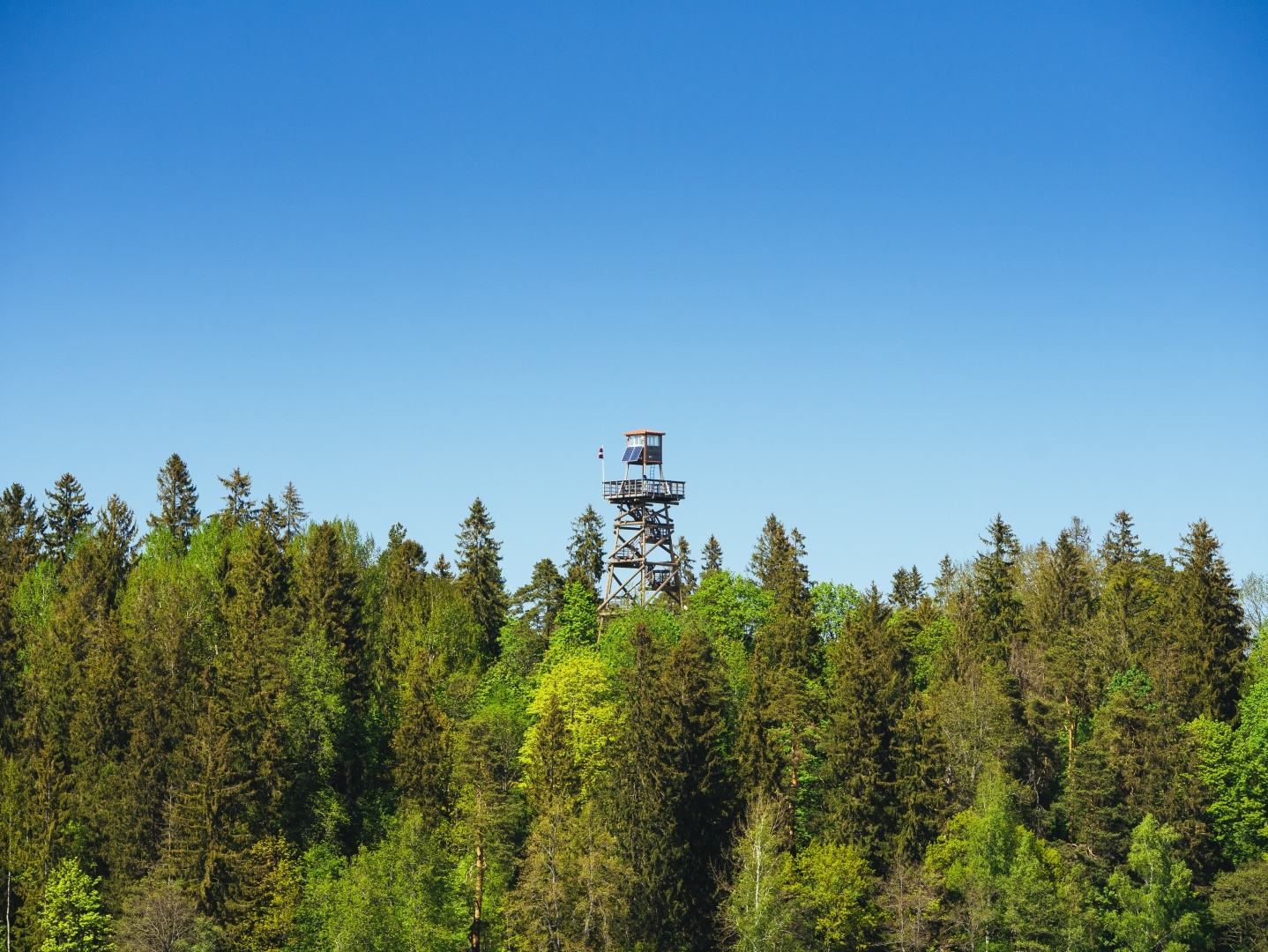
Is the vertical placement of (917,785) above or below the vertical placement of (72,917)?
above

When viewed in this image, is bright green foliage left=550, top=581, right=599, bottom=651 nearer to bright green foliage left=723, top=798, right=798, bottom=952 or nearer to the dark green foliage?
the dark green foliage

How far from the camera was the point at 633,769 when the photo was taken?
66125mm

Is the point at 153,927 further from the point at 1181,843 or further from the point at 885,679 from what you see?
the point at 1181,843

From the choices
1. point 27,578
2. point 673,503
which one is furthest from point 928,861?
point 27,578

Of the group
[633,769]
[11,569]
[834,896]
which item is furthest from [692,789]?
[11,569]

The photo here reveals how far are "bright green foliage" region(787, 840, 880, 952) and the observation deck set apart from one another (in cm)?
2928

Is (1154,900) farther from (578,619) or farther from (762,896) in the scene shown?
(578,619)

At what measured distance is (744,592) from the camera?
83688 mm

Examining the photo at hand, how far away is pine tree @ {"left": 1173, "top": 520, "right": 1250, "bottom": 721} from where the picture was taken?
7731 centimetres

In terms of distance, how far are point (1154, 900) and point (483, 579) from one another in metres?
47.6

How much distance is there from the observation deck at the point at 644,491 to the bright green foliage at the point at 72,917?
3667 centimetres

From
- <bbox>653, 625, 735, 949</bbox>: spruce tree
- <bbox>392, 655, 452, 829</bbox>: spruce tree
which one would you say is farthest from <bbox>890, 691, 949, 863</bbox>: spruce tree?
<bbox>392, 655, 452, 829</bbox>: spruce tree

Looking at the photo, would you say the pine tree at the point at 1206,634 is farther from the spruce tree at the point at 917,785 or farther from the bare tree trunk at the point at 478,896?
the bare tree trunk at the point at 478,896

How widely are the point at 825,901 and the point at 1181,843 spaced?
63.4 ft
